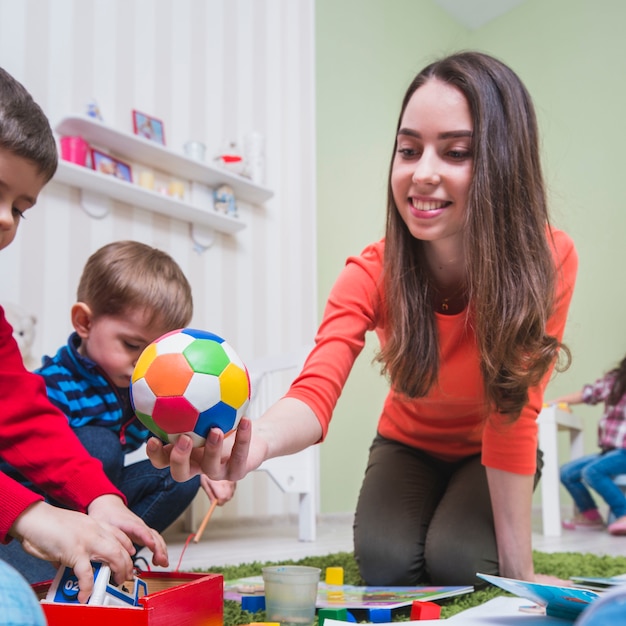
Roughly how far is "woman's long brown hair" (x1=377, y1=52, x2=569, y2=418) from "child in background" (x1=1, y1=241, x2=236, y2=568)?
0.48m

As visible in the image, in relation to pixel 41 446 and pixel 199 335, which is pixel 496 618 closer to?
pixel 199 335

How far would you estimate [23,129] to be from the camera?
0.92 metres

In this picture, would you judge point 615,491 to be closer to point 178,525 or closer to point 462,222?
point 178,525

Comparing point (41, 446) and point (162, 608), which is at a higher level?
point (41, 446)

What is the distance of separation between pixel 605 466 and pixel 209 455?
2.69 metres

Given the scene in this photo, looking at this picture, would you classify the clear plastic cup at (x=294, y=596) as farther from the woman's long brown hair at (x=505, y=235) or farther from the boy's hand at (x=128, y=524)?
the woman's long brown hair at (x=505, y=235)

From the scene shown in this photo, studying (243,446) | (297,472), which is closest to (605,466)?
(297,472)

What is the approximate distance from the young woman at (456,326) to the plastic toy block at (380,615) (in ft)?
0.85

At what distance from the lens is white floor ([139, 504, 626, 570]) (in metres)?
1.85

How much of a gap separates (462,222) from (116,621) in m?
0.84

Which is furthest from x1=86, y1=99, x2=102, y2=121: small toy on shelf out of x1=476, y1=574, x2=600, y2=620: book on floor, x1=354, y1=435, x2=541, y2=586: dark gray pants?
x1=476, y1=574, x2=600, y2=620: book on floor

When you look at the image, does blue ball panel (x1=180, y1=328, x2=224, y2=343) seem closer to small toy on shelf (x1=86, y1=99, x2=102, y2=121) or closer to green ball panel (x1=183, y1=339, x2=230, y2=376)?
green ball panel (x1=183, y1=339, x2=230, y2=376)

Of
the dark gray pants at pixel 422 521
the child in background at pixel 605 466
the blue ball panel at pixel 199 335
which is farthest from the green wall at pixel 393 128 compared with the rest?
the blue ball panel at pixel 199 335

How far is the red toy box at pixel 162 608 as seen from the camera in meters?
0.67
